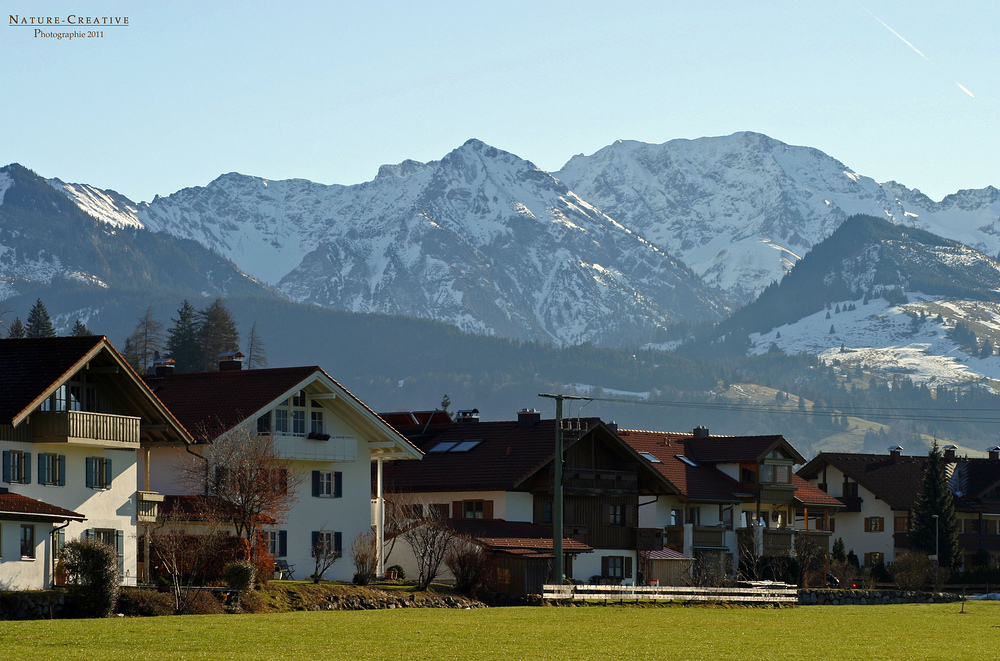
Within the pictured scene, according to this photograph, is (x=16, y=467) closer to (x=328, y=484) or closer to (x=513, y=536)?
(x=328, y=484)

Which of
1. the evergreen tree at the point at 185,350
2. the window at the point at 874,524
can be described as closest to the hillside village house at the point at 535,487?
the window at the point at 874,524

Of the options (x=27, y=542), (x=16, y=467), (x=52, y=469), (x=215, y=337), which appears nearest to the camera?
(x=27, y=542)

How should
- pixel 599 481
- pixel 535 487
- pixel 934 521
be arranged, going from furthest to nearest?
pixel 934 521 → pixel 599 481 → pixel 535 487

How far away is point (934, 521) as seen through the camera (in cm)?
10675

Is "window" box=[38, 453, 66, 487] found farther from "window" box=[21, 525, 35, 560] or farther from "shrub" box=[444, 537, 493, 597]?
"shrub" box=[444, 537, 493, 597]

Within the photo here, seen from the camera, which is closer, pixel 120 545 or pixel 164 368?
pixel 120 545

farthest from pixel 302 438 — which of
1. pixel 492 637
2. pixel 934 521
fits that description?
pixel 934 521

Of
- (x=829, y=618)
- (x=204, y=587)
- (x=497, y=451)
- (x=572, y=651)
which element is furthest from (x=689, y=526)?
(x=572, y=651)

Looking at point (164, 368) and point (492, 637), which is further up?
point (164, 368)

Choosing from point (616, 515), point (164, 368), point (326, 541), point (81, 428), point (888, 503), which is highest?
point (164, 368)

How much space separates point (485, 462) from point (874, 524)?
4989 centimetres

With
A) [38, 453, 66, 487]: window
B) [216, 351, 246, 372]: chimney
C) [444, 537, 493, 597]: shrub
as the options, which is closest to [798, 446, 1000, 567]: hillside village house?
[216, 351, 246, 372]: chimney

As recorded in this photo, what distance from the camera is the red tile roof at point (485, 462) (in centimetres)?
7888

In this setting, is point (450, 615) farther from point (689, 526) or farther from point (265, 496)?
point (689, 526)
